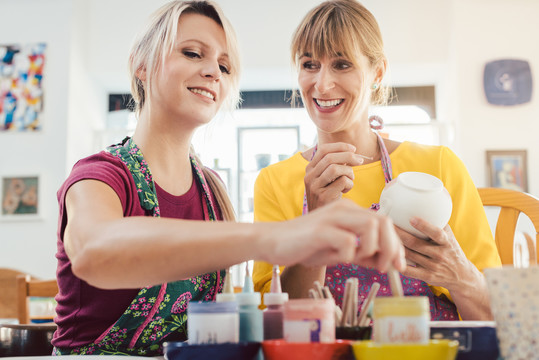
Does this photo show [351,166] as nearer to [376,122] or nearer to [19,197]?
[376,122]

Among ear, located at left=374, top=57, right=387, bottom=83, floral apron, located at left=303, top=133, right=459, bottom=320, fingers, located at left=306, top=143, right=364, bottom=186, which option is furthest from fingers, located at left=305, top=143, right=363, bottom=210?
ear, located at left=374, top=57, right=387, bottom=83

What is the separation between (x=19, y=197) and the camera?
4.39 metres

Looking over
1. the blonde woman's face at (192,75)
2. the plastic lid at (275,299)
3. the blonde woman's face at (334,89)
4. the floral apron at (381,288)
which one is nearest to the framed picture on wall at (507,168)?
the blonde woman's face at (334,89)

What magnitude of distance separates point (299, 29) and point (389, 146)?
16.2 inches

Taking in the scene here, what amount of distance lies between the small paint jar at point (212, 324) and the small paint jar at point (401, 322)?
0.15m

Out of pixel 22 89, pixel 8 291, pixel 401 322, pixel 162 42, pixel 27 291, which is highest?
pixel 22 89

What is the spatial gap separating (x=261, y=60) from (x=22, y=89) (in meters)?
1.95

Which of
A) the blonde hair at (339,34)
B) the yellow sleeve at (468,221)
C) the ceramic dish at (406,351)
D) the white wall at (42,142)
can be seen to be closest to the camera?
the ceramic dish at (406,351)

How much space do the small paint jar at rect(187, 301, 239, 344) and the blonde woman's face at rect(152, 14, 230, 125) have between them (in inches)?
29.1

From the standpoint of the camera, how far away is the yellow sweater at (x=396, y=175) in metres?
1.32

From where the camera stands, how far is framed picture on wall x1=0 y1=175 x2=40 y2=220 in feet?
14.4

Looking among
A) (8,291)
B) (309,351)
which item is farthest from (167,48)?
(8,291)

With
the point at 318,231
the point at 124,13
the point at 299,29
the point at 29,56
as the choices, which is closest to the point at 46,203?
the point at 29,56

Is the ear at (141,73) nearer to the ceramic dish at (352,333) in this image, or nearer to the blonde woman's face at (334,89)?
the blonde woman's face at (334,89)
